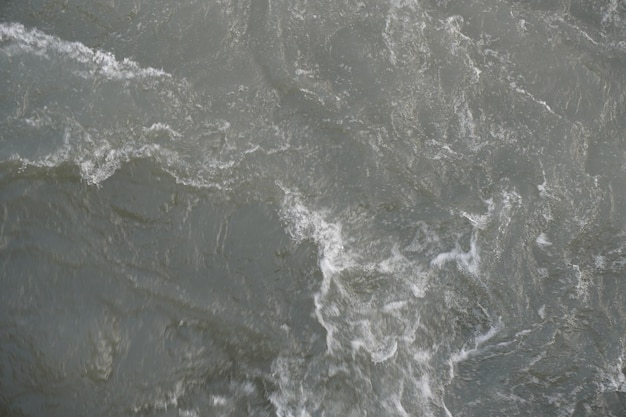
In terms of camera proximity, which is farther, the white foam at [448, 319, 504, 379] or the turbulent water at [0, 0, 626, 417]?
the white foam at [448, 319, 504, 379]

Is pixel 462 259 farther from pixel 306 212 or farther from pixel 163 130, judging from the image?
pixel 163 130

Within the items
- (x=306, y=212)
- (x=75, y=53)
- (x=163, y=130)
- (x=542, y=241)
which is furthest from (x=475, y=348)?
(x=75, y=53)

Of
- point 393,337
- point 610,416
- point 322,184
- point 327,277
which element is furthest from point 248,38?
point 610,416

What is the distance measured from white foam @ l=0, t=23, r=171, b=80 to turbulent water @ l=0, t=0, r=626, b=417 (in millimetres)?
27

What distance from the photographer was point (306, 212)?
24.8 feet

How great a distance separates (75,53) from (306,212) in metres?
3.85

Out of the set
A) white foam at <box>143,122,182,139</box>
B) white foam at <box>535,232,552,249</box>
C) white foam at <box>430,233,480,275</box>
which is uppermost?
white foam at <box>535,232,552,249</box>

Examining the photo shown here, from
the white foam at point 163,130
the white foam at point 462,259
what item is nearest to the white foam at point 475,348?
the white foam at point 462,259

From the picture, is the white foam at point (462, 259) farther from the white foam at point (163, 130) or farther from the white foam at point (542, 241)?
the white foam at point (163, 130)

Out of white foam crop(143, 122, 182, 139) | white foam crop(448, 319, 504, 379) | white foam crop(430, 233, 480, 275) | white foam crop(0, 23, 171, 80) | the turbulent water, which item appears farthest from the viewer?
white foam crop(0, 23, 171, 80)

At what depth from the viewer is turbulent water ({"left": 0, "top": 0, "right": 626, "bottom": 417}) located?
6.84 metres

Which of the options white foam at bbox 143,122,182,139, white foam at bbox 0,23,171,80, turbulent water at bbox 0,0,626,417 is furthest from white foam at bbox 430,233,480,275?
white foam at bbox 0,23,171,80

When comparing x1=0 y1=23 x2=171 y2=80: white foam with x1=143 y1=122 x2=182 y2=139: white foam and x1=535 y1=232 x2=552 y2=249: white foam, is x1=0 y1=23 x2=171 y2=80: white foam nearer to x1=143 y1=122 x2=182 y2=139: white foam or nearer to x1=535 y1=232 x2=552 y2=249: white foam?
x1=143 y1=122 x2=182 y2=139: white foam

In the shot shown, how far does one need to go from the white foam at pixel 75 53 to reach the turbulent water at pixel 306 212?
0.03 metres
